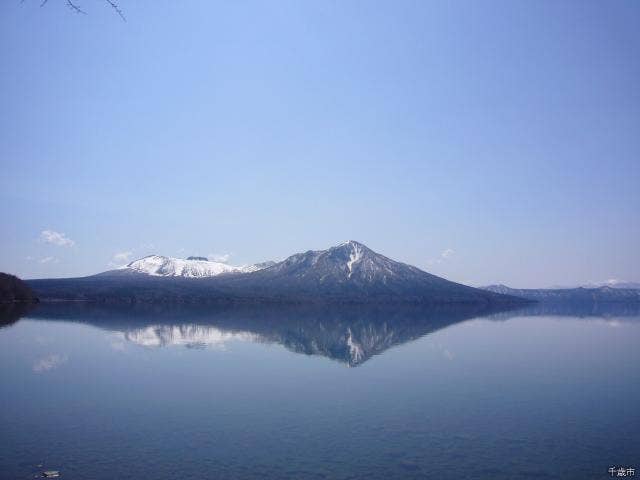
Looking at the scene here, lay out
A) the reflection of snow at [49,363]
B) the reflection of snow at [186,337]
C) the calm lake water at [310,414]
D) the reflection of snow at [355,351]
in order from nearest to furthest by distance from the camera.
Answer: the calm lake water at [310,414]
the reflection of snow at [49,363]
the reflection of snow at [355,351]
the reflection of snow at [186,337]

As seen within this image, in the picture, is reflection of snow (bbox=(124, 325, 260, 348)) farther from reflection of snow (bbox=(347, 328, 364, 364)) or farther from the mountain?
the mountain

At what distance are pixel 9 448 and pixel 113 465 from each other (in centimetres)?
608

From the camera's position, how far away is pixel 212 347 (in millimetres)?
64375

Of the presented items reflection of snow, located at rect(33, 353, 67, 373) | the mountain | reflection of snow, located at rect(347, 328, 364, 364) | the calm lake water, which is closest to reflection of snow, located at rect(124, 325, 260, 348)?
the calm lake water

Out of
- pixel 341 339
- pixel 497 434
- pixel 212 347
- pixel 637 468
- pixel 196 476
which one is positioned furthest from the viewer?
pixel 341 339

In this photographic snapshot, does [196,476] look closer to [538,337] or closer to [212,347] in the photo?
[212,347]

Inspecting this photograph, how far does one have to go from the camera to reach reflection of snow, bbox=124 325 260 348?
67.9m

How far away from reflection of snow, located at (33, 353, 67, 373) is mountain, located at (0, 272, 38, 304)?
145m

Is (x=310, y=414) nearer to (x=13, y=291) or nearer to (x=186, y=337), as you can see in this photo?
(x=186, y=337)

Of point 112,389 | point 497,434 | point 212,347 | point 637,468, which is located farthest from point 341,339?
point 637,468

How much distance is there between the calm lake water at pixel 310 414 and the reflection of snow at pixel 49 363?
0.61 ft

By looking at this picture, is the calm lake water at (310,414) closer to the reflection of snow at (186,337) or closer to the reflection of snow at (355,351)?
the reflection of snow at (355,351)

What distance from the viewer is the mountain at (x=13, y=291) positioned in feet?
563

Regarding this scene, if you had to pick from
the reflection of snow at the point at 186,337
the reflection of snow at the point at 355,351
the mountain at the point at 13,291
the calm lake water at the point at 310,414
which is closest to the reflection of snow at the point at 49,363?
the calm lake water at the point at 310,414
